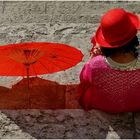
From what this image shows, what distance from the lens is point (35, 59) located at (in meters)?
3.12

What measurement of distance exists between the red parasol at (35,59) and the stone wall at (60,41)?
0.91ft

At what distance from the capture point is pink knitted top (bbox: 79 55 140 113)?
3.00 meters

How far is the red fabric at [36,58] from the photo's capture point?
3119mm

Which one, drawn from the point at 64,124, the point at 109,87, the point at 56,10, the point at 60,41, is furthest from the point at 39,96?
the point at 56,10

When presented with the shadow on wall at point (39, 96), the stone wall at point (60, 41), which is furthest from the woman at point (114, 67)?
the shadow on wall at point (39, 96)

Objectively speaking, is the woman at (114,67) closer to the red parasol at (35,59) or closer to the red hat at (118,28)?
the red hat at (118,28)

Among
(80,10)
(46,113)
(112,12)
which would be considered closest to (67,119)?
(46,113)

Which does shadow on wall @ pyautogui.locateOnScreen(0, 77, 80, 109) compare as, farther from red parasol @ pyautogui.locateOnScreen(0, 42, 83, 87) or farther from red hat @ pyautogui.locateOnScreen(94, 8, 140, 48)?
red hat @ pyautogui.locateOnScreen(94, 8, 140, 48)

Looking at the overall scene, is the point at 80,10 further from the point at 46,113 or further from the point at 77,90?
the point at 46,113

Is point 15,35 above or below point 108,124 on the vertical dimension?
above

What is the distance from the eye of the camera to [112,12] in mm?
2906

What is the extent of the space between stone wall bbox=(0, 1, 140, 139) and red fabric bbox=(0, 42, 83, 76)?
0.92 ft

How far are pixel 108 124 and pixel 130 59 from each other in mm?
437

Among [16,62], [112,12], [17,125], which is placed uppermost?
[112,12]
